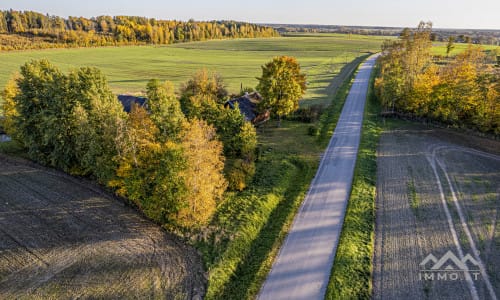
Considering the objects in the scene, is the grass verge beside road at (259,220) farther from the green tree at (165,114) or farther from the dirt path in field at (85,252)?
the green tree at (165,114)

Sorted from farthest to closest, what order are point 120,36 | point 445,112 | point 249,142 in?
point 120,36 → point 445,112 → point 249,142

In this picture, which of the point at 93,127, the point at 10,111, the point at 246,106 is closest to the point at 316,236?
the point at 93,127

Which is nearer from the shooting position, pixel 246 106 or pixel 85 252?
pixel 85 252

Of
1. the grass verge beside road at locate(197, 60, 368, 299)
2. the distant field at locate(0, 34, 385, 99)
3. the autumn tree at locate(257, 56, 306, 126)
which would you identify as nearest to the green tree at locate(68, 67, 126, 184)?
the grass verge beside road at locate(197, 60, 368, 299)

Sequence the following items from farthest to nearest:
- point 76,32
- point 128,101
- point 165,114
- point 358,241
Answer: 1. point 76,32
2. point 128,101
3. point 165,114
4. point 358,241

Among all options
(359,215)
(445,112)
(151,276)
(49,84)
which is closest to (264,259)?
(151,276)

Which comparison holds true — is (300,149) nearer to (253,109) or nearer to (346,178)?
(346,178)

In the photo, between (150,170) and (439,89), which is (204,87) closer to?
(150,170)

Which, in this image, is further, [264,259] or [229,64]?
[229,64]
